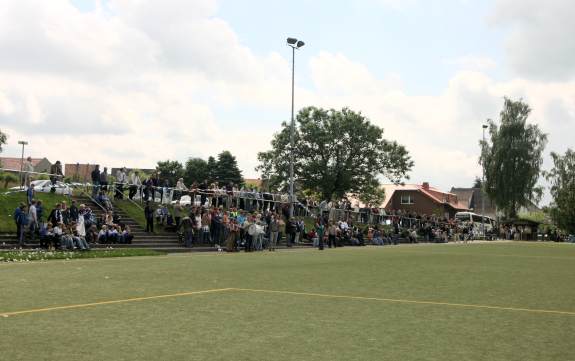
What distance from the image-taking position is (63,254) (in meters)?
20.7

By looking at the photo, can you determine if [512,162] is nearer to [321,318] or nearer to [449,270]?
[449,270]

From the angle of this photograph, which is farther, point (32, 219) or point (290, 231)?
point (290, 231)

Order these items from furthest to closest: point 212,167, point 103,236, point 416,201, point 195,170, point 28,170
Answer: point 416,201 < point 195,170 < point 212,167 < point 28,170 < point 103,236

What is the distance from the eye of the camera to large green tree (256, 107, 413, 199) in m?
77.4

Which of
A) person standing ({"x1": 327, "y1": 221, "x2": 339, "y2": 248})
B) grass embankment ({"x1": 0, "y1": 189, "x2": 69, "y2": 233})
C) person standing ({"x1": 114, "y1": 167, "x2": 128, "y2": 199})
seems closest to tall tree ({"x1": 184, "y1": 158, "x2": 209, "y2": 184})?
person standing ({"x1": 327, "y1": 221, "x2": 339, "y2": 248})

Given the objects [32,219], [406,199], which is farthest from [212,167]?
[32,219]

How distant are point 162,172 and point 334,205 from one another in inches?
2662

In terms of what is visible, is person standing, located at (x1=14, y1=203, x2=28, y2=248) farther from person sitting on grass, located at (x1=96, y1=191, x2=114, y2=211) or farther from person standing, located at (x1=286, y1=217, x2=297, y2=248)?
person standing, located at (x1=286, y1=217, x2=297, y2=248)

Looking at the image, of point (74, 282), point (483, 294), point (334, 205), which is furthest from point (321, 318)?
point (334, 205)

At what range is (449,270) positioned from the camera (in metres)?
18.5

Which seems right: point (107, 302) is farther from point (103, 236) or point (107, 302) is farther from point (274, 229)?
point (274, 229)

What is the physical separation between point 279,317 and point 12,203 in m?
22.4

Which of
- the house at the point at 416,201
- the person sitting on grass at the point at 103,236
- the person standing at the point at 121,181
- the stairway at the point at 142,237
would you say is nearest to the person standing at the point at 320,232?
the stairway at the point at 142,237

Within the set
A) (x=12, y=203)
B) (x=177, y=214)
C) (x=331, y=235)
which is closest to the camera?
(x=12, y=203)
